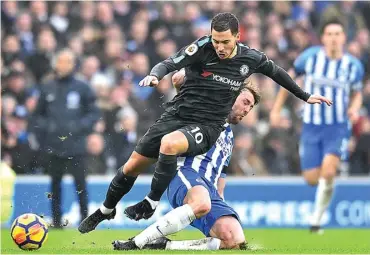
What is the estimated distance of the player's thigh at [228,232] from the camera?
30.1ft

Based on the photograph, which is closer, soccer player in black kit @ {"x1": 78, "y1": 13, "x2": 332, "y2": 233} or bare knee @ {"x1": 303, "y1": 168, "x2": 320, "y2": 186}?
soccer player in black kit @ {"x1": 78, "y1": 13, "x2": 332, "y2": 233}

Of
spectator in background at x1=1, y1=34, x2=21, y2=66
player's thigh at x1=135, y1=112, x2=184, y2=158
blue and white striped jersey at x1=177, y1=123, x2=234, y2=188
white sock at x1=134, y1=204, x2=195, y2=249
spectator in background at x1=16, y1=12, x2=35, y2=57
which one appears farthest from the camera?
spectator in background at x1=16, y1=12, x2=35, y2=57

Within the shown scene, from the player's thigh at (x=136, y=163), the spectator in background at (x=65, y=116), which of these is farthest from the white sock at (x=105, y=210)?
the spectator in background at (x=65, y=116)

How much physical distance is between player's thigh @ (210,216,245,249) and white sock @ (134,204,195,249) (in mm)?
574

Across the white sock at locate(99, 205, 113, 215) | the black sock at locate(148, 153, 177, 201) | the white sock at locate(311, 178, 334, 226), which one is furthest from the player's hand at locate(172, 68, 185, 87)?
the white sock at locate(311, 178, 334, 226)

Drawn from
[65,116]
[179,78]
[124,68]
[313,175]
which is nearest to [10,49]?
[124,68]

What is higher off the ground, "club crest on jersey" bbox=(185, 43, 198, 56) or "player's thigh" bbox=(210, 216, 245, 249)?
"club crest on jersey" bbox=(185, 43, 198, 56)

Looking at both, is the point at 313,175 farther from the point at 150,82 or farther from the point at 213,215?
the point at 150,82

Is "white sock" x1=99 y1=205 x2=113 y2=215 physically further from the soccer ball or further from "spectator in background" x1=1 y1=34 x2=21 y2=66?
"spectator in background" x1=1 y1=34 x2=21 y2=66

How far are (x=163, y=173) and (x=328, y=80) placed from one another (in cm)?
584

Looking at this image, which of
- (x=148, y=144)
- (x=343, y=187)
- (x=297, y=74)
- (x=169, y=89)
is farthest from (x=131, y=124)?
(x=148, y=144)

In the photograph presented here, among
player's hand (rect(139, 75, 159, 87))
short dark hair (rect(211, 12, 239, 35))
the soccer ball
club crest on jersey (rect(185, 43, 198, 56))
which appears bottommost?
the soccer ball

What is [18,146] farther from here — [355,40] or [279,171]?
[355,40]

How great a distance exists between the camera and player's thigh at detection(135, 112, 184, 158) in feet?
30.3
